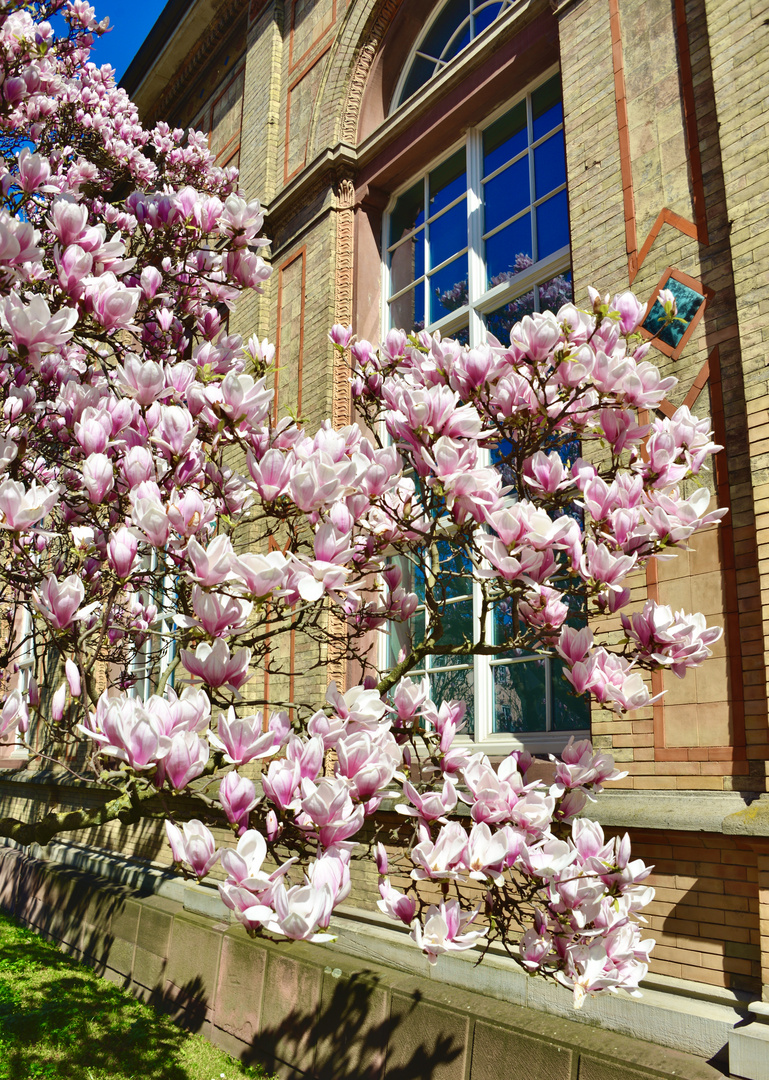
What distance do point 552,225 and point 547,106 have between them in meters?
1.11

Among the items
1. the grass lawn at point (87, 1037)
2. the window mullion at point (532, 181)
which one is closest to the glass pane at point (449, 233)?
the window mullion at point (532, 181)

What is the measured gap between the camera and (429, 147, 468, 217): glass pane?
23.6 ft

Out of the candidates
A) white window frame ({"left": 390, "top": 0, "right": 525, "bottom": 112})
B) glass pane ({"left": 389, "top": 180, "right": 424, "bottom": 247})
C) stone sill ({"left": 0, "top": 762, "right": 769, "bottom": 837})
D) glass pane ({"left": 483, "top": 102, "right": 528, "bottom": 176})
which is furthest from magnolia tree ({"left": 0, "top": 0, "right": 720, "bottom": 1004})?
glass pane ({"left": 389, "top": 180, "right": 424, "bottom": 247})

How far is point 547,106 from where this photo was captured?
20.7ft

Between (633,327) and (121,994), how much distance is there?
6.60 metres

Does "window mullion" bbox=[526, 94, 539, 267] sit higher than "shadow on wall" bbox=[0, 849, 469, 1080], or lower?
higher

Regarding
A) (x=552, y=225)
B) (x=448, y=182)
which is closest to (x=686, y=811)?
(x=552, y=225)

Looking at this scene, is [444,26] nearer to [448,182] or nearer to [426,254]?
[448,182]

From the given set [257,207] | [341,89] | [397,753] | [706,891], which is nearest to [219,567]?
[397,753]

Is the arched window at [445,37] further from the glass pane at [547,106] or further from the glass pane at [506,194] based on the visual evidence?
the glass pane at [506,194]

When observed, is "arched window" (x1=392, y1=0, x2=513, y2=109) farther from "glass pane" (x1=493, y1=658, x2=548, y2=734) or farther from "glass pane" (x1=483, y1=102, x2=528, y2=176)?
"glass pane" (x1=493, y1=658, x2=548, y2=734)

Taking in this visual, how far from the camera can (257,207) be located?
3.29m

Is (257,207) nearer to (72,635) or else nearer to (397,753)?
A: (72,635)

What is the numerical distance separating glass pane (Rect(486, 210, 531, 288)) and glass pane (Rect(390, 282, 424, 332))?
37.0 inches
